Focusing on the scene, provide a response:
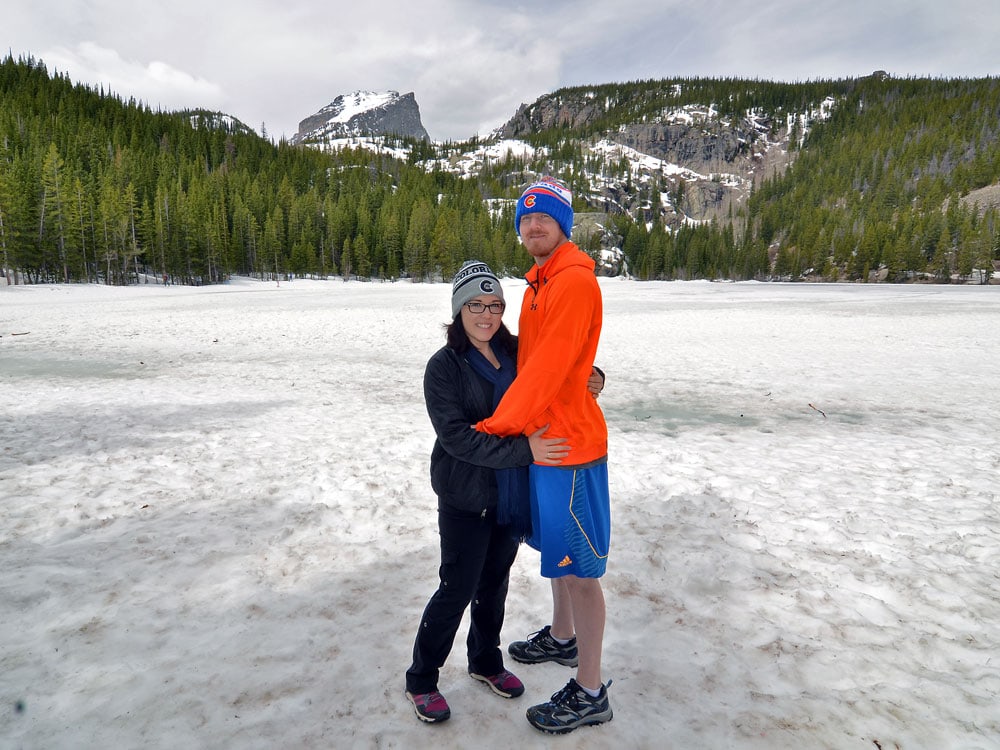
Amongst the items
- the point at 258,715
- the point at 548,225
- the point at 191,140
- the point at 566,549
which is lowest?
the point at 258,715

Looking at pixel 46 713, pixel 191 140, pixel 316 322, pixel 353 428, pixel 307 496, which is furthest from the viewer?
Result: pixel 191 140

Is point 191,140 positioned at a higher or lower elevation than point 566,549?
higher

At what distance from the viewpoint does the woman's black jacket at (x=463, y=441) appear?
2594 millimetres

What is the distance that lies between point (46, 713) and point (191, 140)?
6216 inches

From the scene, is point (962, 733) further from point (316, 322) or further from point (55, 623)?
point (316, 322)

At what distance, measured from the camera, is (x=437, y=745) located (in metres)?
2.77

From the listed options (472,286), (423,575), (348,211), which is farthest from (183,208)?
(472,286)

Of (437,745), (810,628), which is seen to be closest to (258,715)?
(437,745)

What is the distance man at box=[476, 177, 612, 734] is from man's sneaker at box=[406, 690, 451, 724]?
Answer: 1.68ft

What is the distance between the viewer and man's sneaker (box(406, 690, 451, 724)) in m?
2.88

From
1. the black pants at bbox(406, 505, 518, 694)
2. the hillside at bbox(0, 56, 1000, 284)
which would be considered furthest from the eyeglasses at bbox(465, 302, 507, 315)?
the hillside at bbox(0, 56, 1000, 284)

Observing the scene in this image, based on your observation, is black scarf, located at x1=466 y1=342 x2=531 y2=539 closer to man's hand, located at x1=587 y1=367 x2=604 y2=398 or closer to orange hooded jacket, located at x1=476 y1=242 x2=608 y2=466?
orange hooded jacket, located at x1=476 y1=242 x2=608 y2=466

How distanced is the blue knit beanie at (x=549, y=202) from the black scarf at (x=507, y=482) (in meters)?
0.79

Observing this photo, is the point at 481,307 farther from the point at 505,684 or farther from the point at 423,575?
the point at 423,575
